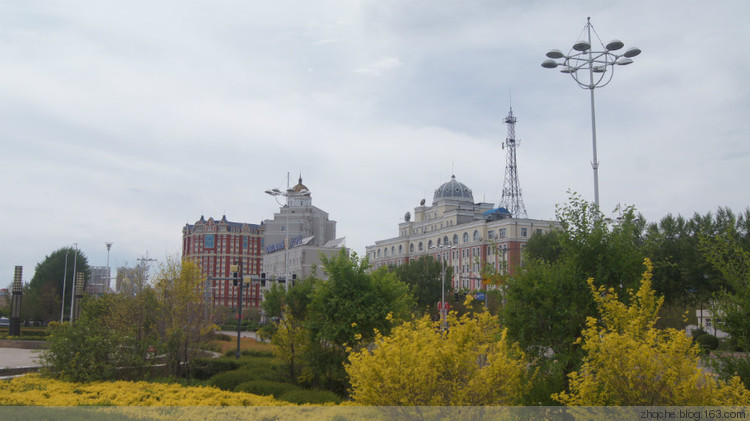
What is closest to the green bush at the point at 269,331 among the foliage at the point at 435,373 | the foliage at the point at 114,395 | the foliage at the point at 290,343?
the foliage at the point at 290,343

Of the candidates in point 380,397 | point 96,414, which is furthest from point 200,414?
point 380,397

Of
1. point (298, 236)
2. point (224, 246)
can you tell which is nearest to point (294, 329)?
point (298, 236)

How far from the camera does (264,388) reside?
50.0ft

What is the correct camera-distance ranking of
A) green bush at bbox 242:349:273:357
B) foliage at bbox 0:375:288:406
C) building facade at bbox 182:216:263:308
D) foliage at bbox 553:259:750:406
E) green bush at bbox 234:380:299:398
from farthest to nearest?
building facade at bbox 182:216:263:308, green bush at bbox 242:349:273:357, green bush at bbox 234:380:299:398, foliage at bbox 0:375:288:406, foliage at bbox 553:259:750:406

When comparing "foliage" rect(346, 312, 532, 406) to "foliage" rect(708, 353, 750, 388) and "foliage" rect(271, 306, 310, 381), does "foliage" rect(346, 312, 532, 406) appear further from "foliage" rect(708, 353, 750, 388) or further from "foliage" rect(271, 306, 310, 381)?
"foliage" rect(271, 306, 310, 381)

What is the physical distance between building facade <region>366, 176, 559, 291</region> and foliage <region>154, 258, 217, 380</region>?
1668 inches

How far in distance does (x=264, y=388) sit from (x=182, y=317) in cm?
636

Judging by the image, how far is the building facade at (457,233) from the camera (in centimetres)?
7038

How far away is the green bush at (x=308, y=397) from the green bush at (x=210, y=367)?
7.65 meters

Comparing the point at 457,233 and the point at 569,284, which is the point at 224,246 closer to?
the point at 457,233

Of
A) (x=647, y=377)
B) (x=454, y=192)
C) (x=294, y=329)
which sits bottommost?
(x=294, y=329)

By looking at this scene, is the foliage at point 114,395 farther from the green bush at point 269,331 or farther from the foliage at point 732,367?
the foliage at point 732,367

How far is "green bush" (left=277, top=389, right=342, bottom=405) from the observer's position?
44.3 feet

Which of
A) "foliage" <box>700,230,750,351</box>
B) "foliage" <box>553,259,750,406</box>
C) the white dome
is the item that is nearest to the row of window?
the white dome
